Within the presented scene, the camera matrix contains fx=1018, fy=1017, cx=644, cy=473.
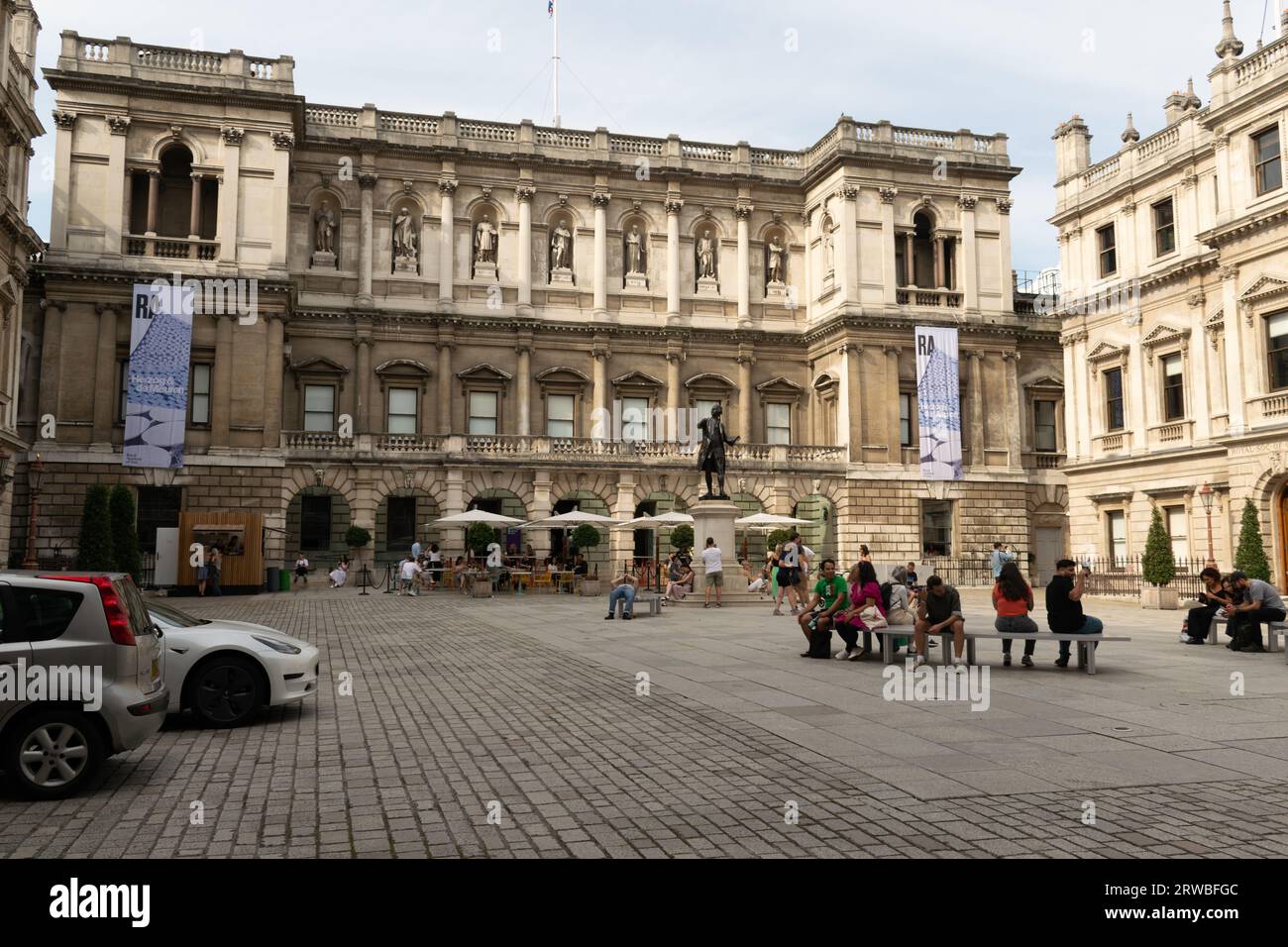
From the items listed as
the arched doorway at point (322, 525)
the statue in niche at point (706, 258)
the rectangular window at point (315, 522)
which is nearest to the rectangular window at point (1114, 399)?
the statue in niche at point (706, 258)

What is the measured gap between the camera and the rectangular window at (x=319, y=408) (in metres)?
41.4

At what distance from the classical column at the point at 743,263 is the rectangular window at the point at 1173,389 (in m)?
17.1

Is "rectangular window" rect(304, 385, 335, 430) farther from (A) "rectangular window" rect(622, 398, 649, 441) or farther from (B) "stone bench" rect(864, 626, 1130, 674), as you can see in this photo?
(B) "stone bench" rect(864, 626, 1130, 674)

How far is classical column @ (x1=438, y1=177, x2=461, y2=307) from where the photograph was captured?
141ft

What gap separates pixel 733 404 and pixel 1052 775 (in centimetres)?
3882

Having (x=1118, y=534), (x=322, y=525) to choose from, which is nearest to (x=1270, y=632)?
(x=1118, y=534)

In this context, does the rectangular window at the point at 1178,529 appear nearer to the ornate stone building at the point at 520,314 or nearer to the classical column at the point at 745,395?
the ornate stone building at the point at 520,314

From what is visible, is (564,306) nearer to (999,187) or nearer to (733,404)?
(733,404)

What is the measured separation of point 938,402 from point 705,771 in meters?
37.6

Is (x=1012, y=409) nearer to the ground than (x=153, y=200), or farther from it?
nearer to the ground

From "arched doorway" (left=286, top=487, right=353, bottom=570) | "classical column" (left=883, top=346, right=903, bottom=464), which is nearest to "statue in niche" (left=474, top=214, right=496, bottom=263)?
"arched doorway" (left=286, top=487, right=353, bottom=570)

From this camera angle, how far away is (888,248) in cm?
4438

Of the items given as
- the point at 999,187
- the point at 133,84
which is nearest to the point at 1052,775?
the point at 133,84

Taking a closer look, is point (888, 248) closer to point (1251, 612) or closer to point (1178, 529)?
point (1178, 529)
